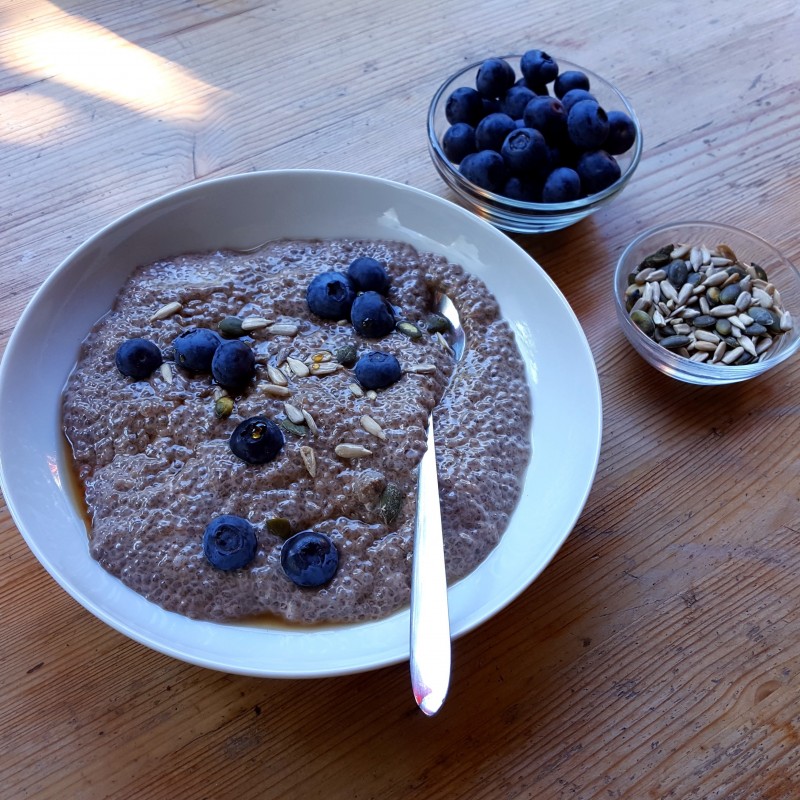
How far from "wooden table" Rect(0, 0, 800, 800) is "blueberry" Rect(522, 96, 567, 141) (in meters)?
0.22

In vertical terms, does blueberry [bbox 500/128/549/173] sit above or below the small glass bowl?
above

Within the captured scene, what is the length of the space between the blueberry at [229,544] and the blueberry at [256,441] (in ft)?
0.35

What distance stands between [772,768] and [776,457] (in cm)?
52

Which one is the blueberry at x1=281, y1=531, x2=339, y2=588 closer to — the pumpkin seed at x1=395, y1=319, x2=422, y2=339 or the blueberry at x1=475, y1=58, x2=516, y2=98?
the pumpkin seed at x1=395, y1=319, x2=422, y2=339

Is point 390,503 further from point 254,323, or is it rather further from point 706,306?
point 706,306

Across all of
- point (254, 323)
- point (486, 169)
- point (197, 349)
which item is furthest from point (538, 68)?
point (197, 349)

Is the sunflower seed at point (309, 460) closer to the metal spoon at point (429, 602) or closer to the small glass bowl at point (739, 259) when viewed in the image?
the metal spoon at point (429, 602)

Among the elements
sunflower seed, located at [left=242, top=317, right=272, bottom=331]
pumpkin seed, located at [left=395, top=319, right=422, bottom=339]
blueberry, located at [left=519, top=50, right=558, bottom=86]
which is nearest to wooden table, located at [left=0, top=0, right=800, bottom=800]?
blueberry, located at [left=519, top=50, right=558, bottom=86]

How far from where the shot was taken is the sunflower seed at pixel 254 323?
4.15ft

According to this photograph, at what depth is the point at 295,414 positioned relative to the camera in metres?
1.17

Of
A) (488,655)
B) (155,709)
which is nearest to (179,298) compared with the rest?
(155,709)

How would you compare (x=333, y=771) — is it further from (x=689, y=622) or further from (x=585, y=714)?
(x=689, y=622)

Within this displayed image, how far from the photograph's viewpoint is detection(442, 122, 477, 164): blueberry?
1464 millimetres

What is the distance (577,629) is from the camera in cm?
113
